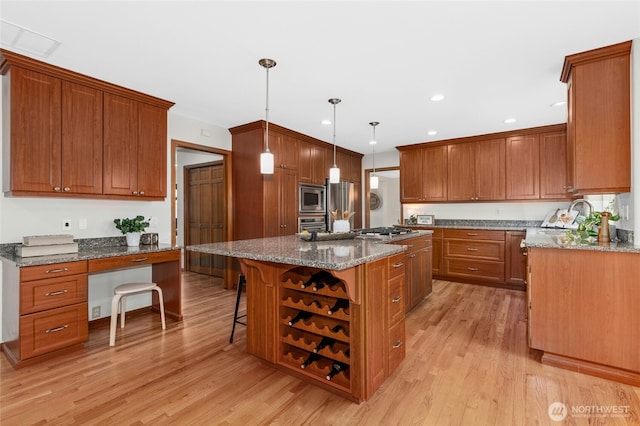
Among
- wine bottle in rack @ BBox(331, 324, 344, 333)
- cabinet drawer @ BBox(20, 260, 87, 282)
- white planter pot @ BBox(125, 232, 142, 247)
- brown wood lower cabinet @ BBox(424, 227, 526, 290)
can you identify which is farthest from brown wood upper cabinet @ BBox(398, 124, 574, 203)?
cabinet drawer @ BBox(20, 260, 87, 282)

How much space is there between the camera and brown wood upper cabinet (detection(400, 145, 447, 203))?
216 inches

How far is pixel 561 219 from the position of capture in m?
4.48

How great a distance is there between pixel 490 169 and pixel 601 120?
2740 mm

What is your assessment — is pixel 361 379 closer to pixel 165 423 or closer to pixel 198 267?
pixel 165 423

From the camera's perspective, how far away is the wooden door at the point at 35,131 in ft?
8.09

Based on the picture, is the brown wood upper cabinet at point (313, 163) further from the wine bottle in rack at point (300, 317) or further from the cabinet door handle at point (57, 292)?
the cabinet door handle at point (57, 292)

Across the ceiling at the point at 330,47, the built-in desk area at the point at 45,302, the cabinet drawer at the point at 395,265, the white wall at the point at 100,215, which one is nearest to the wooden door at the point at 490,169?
the ceiling at the point at 330,47

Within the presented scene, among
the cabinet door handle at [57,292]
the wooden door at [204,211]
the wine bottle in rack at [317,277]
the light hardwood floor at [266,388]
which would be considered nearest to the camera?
the light hardwood floor at [266,388]

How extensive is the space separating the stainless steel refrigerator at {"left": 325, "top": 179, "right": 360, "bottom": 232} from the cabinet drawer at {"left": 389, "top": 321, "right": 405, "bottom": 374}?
3.14m

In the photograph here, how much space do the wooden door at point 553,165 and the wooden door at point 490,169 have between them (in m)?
0.53

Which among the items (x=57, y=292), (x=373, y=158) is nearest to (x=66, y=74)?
(x=57, y=292)

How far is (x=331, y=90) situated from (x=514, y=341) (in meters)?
3.02

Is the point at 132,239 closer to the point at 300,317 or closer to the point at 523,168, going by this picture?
the point at 300,317

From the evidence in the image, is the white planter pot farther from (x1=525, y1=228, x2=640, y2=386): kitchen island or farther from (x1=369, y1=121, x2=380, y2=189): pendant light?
(x1=525, y1=228, x2=640, y2=386): kitchen island
